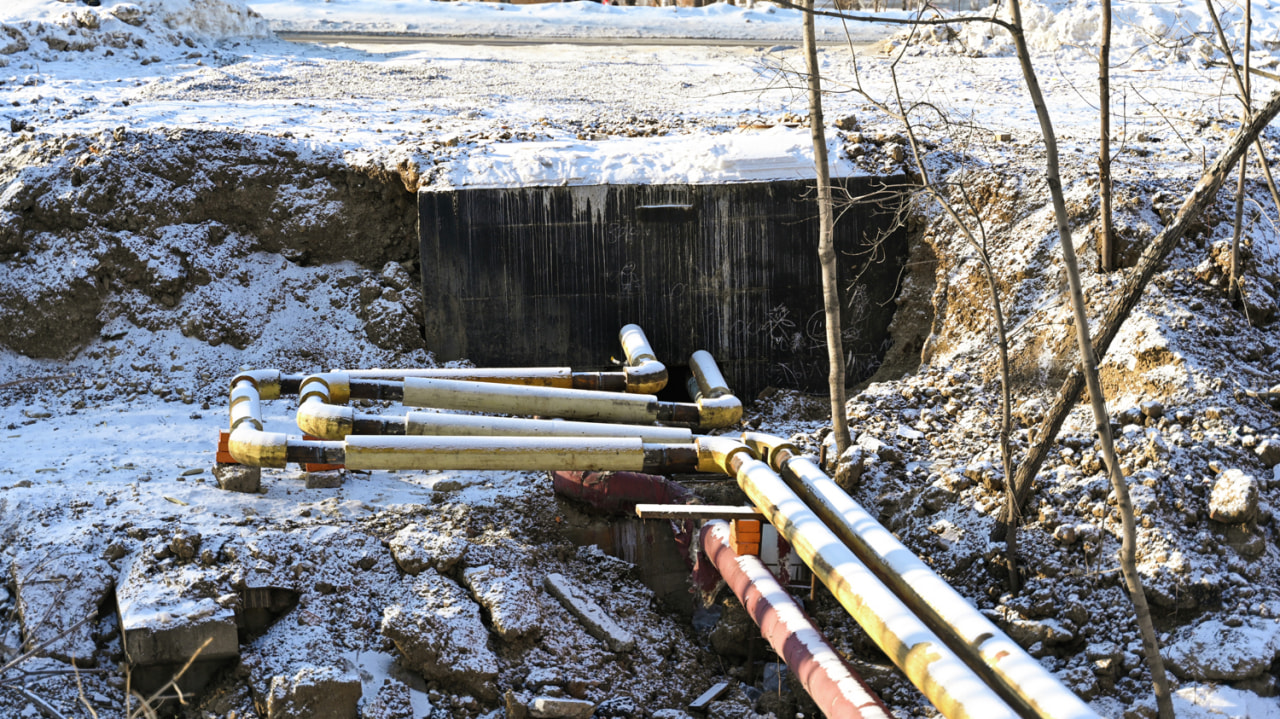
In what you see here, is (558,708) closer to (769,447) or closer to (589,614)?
(589,614)

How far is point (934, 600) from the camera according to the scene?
5.63m

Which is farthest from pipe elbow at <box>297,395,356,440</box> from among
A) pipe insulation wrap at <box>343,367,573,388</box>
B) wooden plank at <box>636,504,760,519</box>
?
wooden plank at <box>636,504,760,519</box>

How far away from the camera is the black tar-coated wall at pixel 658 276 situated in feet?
35.4

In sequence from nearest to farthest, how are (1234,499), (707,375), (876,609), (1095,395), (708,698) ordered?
(1095,395) < (876,609) < (1234,499) < (708,698) < (707,375)

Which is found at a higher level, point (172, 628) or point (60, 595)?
point (60, 595)

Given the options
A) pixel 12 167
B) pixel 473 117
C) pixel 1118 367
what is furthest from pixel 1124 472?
pixel 12 167

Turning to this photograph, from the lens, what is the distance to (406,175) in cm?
1102

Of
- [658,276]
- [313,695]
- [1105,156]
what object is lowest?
[313,695]

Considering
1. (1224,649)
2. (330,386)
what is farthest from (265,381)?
(1224,649)

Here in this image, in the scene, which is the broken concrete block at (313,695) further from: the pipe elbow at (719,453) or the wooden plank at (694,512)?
the pipe elbow at (719,453)

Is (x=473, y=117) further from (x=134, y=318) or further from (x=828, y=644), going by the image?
(x=828, y=644)

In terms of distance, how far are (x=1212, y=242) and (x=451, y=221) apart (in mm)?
7263

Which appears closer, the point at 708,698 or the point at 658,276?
the point at 708,698

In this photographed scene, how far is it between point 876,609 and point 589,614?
2.28m
